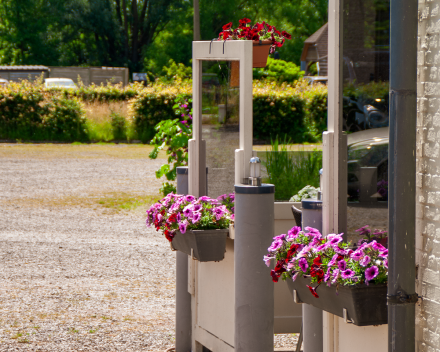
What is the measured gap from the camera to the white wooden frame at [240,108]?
338 centimetres

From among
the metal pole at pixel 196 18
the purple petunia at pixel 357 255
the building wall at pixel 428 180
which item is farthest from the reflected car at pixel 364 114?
the metal pole at pixel 196 18

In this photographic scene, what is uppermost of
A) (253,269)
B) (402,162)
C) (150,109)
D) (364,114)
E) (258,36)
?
(150,109)

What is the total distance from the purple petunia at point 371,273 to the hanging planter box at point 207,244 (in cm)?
145

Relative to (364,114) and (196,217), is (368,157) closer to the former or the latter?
(364,114)

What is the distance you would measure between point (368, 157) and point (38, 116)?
803 inches

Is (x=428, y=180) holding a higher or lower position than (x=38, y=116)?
lower

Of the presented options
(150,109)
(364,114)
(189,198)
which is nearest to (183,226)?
(189,198)

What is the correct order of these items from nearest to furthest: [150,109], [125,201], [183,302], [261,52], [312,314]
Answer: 1. [312,314]
2. [261,52]
3. [183,302]
4. [125,201]
5. [150,109]

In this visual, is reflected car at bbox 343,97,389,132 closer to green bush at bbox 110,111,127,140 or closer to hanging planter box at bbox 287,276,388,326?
hanging planter box at bbox 287,276,388,326

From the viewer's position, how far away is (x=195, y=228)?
371 centimetres

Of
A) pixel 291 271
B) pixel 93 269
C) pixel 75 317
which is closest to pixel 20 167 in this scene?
pixel 93 269

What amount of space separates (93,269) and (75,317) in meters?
1.62

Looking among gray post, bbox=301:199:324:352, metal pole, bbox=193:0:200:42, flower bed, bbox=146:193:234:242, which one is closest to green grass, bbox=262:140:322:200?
flower bed, bbox=146:193:234:242

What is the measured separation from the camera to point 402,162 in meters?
2.16
